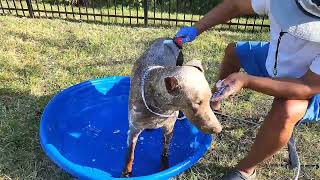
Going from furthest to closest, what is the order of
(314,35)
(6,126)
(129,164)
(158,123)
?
(6,126) → (129,164) → (158,123) → (314,35)

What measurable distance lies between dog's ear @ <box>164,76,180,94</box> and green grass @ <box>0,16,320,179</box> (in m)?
1.31

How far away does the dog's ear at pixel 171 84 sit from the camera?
260 centimetres

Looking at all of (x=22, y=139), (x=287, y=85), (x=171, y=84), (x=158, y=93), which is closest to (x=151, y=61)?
(x=158, y=93)

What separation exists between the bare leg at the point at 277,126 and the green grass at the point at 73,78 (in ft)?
1.72

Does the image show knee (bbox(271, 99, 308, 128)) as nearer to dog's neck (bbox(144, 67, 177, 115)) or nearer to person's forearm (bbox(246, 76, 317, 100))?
person's forearm (bbox(246, 76, 317, 100))

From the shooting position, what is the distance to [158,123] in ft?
10.4

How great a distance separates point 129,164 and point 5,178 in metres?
1.04

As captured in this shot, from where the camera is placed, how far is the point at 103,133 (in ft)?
13.8

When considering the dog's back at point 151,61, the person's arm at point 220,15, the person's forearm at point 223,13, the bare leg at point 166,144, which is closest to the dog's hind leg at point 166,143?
the bare leg at point 166,144

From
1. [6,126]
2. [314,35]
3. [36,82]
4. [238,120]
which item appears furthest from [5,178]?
[314,35]

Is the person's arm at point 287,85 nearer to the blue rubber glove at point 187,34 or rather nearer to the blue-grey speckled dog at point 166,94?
the blue-grey speckled dog at point 166,94

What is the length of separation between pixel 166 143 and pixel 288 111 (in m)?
0.98

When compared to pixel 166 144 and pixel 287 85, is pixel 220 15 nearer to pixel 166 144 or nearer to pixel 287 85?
pixel 287 85

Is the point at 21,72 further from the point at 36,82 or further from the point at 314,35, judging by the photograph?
the point at 314,35
